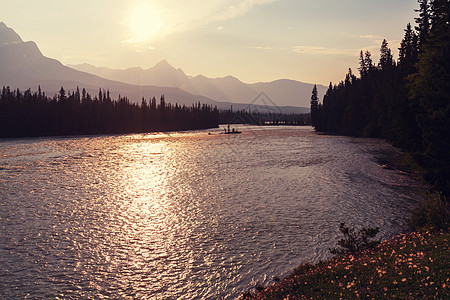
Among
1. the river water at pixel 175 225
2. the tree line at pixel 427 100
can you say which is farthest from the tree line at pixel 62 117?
the tree line at pixel 427 100

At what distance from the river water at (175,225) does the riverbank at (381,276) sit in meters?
2.13

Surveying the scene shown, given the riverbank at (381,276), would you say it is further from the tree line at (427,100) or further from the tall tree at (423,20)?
the tall tree at (423,20)

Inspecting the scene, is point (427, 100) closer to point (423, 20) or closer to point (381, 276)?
point (381, 276)

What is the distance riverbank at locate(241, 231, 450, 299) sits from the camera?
908 cm

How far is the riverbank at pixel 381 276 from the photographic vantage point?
9078mm

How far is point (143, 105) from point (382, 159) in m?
157

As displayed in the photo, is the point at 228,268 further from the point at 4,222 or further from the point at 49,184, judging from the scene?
the point at 49,184

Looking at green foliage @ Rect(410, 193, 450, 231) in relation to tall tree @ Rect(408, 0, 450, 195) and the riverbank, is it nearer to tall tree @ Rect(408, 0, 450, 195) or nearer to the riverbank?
the riverbank

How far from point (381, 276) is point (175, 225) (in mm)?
13442

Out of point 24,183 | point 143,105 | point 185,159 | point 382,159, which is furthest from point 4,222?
point 143,105

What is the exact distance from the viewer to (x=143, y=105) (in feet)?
618

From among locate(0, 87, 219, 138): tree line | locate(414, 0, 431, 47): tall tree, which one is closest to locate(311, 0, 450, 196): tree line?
locate(414, 0, 431, 47): tall tree

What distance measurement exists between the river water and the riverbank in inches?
83.8

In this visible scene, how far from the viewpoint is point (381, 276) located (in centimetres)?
1022
